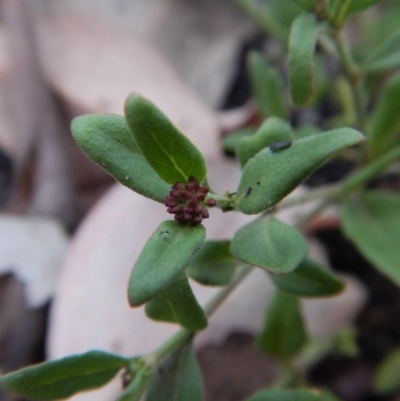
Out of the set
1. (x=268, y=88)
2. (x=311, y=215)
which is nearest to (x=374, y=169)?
(x=311, y=215)

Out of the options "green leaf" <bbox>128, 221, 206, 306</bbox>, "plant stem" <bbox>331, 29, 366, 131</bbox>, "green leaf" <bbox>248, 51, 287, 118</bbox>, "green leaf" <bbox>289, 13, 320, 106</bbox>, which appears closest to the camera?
"green leaf" <bbox>128, 221, 206, 306</bbox>

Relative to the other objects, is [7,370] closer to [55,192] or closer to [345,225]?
[55,192]

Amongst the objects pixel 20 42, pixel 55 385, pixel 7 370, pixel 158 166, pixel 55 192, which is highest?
pixel 20 42

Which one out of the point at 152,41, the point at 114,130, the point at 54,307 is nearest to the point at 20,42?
the point at 152,41

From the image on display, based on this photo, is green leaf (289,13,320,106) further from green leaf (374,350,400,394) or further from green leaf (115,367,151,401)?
green leaf (374,350,400,394)

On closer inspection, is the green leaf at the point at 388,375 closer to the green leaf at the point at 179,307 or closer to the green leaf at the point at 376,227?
the green leaf at the point at 376,227

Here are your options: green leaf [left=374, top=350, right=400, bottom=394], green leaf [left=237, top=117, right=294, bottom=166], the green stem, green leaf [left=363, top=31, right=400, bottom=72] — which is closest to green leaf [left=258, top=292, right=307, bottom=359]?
the green stem
